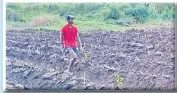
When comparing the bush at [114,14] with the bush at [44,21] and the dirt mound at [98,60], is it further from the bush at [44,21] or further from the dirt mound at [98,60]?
the bush at [44,21]

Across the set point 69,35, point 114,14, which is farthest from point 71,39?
point 114,14

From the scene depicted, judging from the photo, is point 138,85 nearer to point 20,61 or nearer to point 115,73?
point 115,73

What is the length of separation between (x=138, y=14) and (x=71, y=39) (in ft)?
1.43

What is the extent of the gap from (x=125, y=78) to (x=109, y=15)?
0.40m

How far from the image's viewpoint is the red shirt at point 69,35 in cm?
221

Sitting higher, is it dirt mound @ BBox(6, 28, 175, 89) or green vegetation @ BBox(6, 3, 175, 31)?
green vegetation @ BBox(6, 3, 175, 31)

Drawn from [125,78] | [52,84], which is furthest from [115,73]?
[52,84]

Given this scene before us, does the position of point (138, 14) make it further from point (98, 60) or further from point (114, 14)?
point (98, 60)

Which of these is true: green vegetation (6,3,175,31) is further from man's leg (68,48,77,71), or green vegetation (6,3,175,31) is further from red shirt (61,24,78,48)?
man's leg (68,48,77,71)

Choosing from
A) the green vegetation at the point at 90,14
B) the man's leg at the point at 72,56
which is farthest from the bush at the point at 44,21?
the man's leg at the point at 72,56

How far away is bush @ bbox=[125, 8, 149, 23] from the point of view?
2.22 metres

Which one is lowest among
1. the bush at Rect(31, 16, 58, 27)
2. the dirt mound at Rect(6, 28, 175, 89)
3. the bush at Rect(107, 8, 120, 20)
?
the dirt mound at Rect(6, 28, 175, 89)

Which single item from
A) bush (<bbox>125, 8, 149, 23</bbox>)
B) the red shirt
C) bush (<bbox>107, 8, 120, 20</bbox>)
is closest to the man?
the red shirt

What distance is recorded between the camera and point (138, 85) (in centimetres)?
222
